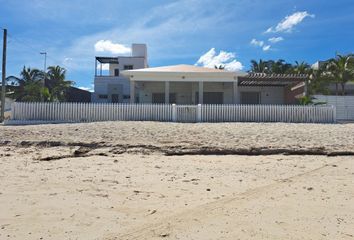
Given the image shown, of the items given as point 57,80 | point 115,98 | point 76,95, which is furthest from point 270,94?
point 57,80

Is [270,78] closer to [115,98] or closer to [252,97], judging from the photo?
[252,97]

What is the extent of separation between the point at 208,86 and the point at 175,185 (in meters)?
22.1

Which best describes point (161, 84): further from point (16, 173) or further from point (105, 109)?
point (16, 173)

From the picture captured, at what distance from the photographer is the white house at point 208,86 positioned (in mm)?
25203

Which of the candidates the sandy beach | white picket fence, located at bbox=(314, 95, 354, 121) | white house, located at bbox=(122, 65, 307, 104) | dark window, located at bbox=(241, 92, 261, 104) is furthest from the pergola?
the sandy beach

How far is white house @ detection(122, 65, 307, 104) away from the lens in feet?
82.7

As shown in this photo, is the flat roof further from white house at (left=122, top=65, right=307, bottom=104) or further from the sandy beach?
the sandy beach

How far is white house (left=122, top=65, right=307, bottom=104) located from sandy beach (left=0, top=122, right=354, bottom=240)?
10.8 metres

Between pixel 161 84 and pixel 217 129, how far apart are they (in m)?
13.7

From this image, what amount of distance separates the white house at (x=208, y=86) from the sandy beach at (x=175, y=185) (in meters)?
10.8

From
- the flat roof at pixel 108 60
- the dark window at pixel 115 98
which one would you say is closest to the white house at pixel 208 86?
the dark window at pixel 115 98

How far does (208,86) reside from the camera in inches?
1145

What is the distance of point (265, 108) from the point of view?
20859 mm

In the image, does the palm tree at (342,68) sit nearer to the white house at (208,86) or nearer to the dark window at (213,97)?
the white house at (208,86)
